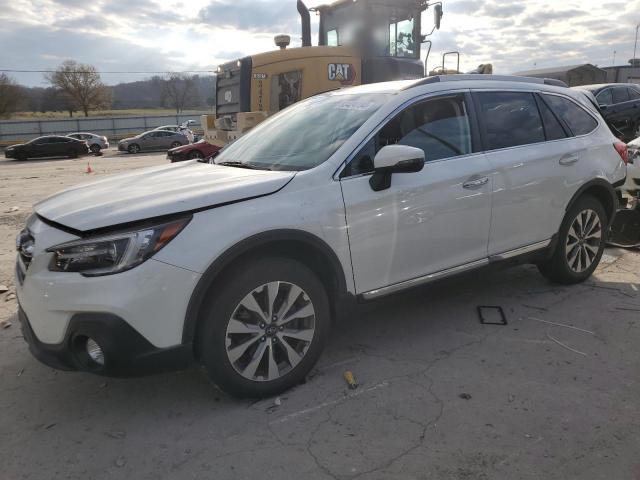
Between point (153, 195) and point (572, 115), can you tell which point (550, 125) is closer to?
point (572, 115)

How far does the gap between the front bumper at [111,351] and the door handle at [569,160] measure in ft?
11.0

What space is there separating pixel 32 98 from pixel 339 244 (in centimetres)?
7870

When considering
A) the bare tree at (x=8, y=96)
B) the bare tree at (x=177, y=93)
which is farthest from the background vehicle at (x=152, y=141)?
the bare tree at (x=177, y=93)

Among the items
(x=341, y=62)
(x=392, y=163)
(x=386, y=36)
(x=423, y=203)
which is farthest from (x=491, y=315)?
(x=386, y=36)

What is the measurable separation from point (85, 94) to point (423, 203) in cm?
7534

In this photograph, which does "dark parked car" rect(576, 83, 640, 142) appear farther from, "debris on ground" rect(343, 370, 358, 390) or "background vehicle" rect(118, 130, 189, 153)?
"background vehicle" rect(118, 130, 189, 153)

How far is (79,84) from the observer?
68.4 m

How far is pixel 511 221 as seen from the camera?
4.00 meters

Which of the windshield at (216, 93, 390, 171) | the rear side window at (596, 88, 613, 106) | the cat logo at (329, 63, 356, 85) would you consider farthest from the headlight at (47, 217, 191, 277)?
the rear side window at (596, 88, 613, 106)

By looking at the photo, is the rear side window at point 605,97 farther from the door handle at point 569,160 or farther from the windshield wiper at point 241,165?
the windshield wiper at point 241,165

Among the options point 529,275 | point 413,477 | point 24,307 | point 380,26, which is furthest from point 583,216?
point 380,26

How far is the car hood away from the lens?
8.76 ft

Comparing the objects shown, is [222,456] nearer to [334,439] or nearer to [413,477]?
[334,439]

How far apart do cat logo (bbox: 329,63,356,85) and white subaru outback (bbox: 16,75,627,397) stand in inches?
211
